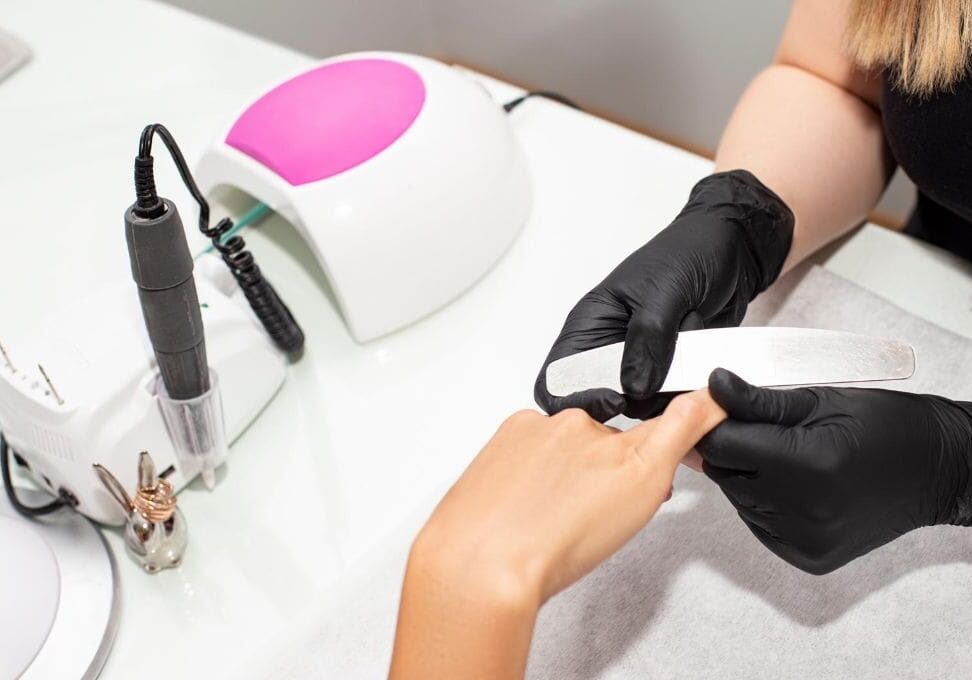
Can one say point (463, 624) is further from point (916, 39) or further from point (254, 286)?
point (916, 39)

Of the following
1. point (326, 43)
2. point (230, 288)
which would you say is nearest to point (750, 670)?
point (230, 288)

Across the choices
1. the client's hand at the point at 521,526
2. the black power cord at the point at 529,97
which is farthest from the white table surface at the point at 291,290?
the client's hand at the point at 521,526

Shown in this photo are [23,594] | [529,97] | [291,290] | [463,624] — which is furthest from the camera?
[529,97]

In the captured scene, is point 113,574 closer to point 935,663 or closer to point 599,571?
point 599,571

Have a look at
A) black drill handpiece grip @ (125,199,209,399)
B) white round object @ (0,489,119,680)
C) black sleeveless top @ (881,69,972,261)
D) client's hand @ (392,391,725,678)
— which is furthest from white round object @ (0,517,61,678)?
black sleeveless top @ (881,69,972,261)

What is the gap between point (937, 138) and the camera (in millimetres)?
636

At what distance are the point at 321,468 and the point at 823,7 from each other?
0.54 metres

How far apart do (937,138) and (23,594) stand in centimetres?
67

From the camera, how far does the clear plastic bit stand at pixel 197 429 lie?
54 cm

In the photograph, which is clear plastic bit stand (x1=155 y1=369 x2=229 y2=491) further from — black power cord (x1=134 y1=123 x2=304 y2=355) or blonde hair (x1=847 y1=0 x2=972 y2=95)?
blonde hair (x1=847 y1=0 x2=972 y2=95)

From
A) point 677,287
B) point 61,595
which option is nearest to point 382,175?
point 677,287

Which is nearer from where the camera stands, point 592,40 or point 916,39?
point 916,39

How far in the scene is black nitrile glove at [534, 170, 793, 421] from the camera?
50 cm

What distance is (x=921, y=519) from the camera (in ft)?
1.72
